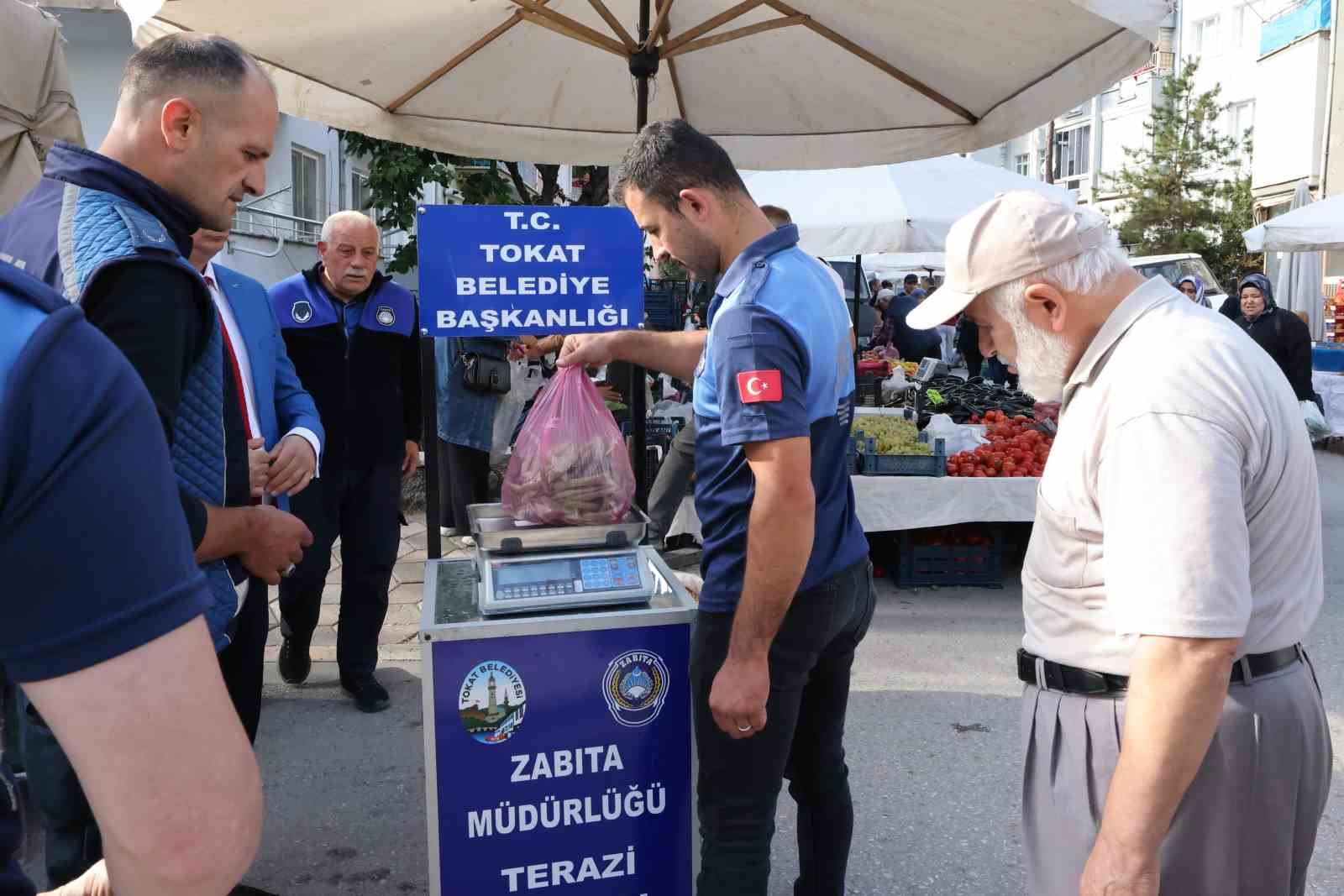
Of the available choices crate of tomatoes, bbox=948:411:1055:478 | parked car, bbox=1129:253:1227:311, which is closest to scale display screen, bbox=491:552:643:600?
crate of tomatoes, bbox=948:411:1055:478

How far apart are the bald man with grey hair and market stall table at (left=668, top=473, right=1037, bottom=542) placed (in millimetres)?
2871

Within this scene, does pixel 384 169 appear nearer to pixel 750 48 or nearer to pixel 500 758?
pixel 750 48

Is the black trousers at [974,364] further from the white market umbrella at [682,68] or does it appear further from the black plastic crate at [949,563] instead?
the white market umbrella at [682,68]

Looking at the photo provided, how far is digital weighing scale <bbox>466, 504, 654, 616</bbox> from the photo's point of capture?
251cm

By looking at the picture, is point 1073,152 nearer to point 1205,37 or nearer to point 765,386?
point 1205,37

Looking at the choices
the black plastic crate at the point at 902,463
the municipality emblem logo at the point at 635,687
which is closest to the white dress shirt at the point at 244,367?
the municipality emblem logo at the point at 635,687

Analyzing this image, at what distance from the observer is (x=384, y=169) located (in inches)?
312

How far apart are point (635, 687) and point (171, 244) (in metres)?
1.47

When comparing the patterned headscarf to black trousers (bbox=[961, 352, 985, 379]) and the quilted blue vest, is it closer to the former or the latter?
black trousers (bbox=[961, 352, 985, 379])

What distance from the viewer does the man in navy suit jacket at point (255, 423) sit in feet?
8.31

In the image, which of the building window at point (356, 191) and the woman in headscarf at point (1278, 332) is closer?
the woman in headscarf at point (1278, 332)

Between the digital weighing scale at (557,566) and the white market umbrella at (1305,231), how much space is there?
503 inches

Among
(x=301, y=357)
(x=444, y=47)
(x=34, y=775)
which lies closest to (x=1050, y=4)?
(x=444, y=47)

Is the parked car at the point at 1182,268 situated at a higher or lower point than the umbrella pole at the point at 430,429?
higher
